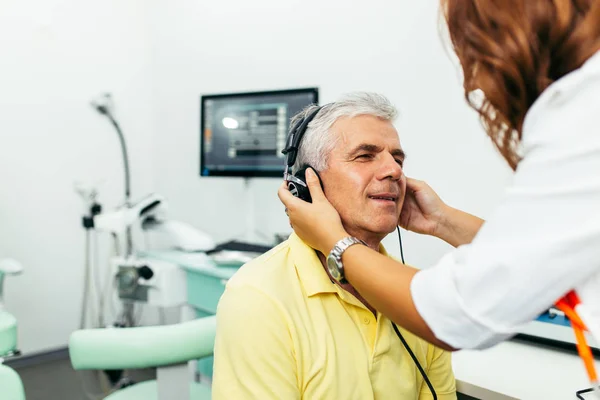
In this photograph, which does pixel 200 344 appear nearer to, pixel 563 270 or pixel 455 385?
pixel 455 385

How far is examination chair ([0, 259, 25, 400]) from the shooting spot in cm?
115

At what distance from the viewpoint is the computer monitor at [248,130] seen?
7.30ft

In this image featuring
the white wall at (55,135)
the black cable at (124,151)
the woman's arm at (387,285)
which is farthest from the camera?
the black cable at (124,151)

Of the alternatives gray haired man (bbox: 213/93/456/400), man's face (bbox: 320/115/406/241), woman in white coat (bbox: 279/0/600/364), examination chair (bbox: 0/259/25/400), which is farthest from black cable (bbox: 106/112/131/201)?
woman in white coat (bbox: 279/0/600/364)

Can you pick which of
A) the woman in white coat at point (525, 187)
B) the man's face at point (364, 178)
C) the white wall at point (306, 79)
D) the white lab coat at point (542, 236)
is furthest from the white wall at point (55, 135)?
the white lab coat at point (542, 236)

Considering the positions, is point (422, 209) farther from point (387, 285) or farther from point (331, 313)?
point (387, 285)

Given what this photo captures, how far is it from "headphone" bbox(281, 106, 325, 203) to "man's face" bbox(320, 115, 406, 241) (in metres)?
0.06

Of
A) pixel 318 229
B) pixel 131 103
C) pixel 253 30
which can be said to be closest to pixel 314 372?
pixel 318 229

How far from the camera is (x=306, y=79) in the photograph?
2.45m

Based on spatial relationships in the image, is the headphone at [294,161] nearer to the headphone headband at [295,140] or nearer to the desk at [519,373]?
the headphone headband at [295,140]

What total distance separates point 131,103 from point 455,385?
273cm

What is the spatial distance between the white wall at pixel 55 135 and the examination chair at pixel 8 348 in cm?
66

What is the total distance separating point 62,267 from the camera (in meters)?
2.99

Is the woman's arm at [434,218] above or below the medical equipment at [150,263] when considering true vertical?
above
